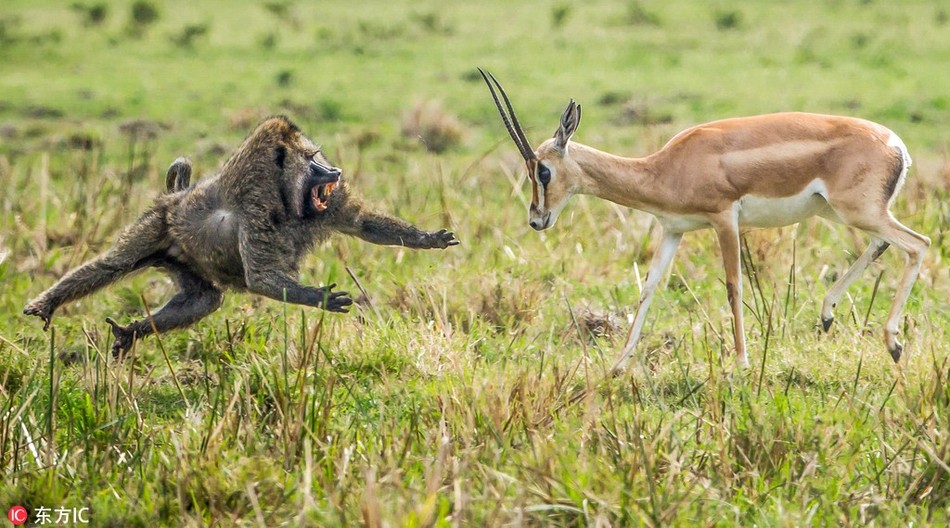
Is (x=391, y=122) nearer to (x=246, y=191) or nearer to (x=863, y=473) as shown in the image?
(x=246, y=191)

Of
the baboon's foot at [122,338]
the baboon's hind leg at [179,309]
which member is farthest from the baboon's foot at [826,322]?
the baboon's foot at [122,338]

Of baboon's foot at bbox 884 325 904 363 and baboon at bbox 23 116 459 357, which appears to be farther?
baboon at bbox 23 116 459 357

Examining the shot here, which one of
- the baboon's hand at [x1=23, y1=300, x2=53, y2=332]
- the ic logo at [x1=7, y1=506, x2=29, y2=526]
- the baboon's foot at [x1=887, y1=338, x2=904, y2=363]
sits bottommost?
the ic logo at [x1=7, y1=506, x2=29, y2=526]

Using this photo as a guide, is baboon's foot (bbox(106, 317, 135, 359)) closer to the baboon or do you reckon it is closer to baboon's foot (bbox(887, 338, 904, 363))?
the baboon

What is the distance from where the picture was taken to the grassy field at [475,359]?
4363 millimetres

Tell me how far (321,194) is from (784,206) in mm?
2097

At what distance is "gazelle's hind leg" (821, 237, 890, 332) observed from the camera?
6035mm

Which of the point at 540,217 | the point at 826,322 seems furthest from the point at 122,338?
the point at 826,322

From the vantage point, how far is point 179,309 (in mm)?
5855

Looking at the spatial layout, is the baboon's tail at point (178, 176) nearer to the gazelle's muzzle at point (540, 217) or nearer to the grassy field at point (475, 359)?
the grassy field at point (475, 359)

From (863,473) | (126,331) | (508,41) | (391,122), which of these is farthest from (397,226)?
(508,41)

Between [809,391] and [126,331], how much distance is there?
9.97 feet

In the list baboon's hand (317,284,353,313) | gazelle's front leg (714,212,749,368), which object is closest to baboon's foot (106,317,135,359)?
baboon's hand (317,284,353,313)

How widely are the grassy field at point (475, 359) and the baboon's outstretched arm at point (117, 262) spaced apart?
34cm
